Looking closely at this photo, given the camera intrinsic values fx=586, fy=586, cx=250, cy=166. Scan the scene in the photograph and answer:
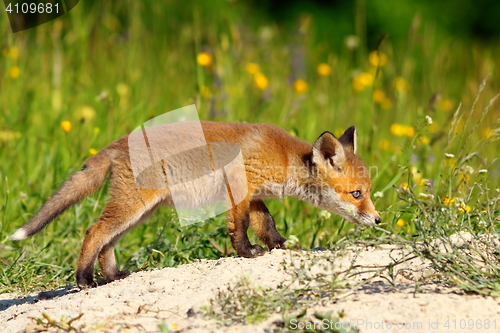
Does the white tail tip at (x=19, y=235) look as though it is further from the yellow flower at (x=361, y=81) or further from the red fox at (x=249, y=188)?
the yellow flower at (x=361, y=81)

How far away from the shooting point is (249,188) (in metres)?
4.59

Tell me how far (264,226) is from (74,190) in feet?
4.99

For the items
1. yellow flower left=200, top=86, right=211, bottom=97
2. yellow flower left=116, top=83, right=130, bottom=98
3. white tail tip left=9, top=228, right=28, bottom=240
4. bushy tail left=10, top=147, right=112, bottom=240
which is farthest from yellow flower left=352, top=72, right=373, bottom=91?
white tail tip left=9, top=228, right=28, bottom=240

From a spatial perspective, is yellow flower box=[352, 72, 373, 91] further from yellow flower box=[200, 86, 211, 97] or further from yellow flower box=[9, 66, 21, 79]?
yellow flower box=[9, 66, 21, 79]

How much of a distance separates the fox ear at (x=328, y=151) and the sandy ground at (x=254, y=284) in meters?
1.01

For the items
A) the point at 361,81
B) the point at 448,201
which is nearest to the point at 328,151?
the point at 448,201

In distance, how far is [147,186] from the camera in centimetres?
443

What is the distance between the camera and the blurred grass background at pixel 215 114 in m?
4.79

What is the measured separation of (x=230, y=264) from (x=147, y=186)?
0.93 metres

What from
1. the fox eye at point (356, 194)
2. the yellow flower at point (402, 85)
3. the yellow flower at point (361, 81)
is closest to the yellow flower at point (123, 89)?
the yellow flower at point (361, 81)

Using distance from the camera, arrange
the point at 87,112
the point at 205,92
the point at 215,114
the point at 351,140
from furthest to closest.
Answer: the point at 87,112
the point at 205,92
the point at 215,114
the point at 351,140

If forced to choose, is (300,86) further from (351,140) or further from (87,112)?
(351,140)

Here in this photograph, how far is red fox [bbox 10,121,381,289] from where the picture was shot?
436cm

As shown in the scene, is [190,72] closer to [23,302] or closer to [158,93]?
[158,93]
